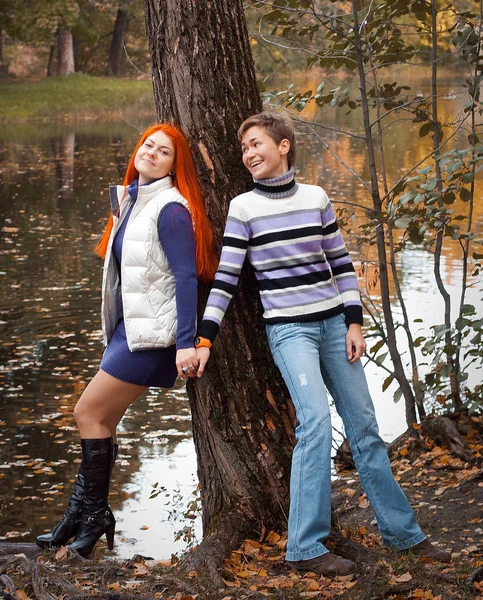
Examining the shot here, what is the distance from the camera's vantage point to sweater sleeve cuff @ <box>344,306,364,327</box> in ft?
12.8

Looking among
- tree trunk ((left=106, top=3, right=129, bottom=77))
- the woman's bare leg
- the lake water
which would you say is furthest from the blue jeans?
tree trunk ((left=106, top=3, right=129, bottom=77))

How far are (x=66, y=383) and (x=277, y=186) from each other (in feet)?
14.3

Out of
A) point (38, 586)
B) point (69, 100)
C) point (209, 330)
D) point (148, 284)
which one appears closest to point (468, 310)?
point (209, 330)

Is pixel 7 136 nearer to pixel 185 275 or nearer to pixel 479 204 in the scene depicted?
pixel 479 204

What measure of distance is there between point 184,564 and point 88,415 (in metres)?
0.73

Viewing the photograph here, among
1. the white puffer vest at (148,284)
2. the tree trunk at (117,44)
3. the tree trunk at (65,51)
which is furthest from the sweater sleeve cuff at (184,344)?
the tree trunk at (117,44)

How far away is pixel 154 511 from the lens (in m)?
5.75

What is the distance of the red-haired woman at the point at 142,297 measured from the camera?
3.80 meters

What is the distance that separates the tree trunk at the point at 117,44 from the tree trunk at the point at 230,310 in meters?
38.5

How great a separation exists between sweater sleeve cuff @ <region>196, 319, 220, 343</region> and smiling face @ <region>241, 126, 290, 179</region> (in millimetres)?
628

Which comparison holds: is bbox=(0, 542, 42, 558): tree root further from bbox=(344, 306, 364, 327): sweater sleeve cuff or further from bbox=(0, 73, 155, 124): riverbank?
bbox=(0, 73, 155, 124): riverbank

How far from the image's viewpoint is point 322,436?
12.1 feet

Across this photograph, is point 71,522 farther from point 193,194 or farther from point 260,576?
point 193,194

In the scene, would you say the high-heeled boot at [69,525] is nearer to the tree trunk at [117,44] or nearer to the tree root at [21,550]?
the tree root at [21,550]
